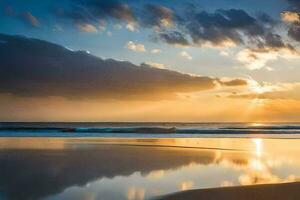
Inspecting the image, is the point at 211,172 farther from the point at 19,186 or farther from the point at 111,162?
the point at 19,186

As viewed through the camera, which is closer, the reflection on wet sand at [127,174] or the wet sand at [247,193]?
the wet sand at [247,193]

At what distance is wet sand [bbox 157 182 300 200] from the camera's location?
41.1ft

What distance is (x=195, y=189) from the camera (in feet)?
45.5

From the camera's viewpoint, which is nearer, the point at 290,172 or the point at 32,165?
the point at 290,172

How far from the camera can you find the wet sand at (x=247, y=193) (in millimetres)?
12539

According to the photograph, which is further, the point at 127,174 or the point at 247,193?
the point at 127,174

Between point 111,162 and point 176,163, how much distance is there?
303 cm

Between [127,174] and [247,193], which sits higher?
[127,174]

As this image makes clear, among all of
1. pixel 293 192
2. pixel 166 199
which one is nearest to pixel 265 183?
pixel 293 192

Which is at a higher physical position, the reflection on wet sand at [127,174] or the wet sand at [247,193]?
the reflection on wet sand at [127,174]

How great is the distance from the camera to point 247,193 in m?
13.2

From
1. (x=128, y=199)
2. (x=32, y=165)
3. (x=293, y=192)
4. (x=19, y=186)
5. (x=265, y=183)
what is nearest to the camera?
(x=128, y=199)

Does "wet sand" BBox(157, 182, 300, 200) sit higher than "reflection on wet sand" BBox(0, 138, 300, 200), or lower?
lower

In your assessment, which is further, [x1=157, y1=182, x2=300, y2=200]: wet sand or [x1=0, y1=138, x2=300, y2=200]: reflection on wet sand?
[x1=0, y1=138, x2=300, y2=200]: reflection on wet sand
